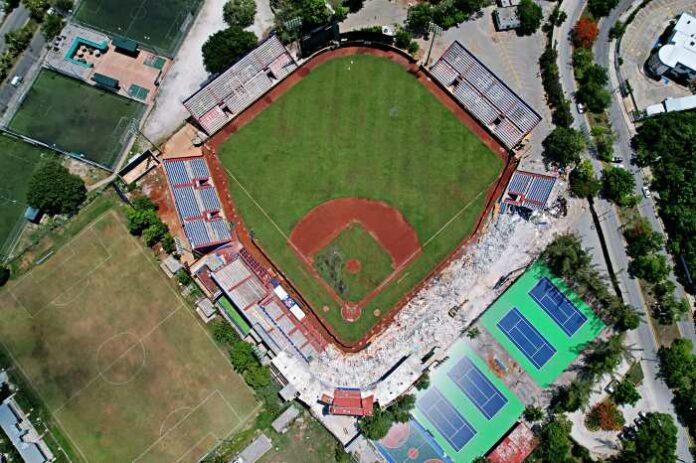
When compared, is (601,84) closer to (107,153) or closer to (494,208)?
(494,208)

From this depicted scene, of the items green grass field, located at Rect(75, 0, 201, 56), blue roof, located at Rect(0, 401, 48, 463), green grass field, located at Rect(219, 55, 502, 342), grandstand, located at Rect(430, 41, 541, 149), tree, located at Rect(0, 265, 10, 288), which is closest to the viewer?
blue roof, located at Rect(0, 401, 48, 463)

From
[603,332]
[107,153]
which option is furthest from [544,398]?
[107,153]

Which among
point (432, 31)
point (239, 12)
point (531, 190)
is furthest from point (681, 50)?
point (239, 12)

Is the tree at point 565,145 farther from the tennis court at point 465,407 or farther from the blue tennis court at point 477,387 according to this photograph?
the blue tennis court at point 477,387

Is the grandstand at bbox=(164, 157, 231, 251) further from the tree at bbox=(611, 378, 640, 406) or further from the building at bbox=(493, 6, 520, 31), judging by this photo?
the tree at bbox=(611, 378, 640, 406)

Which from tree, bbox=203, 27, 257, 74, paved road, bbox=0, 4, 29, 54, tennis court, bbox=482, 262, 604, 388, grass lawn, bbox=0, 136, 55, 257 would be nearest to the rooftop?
tennis court, bbox=482, 262, 604, 388
